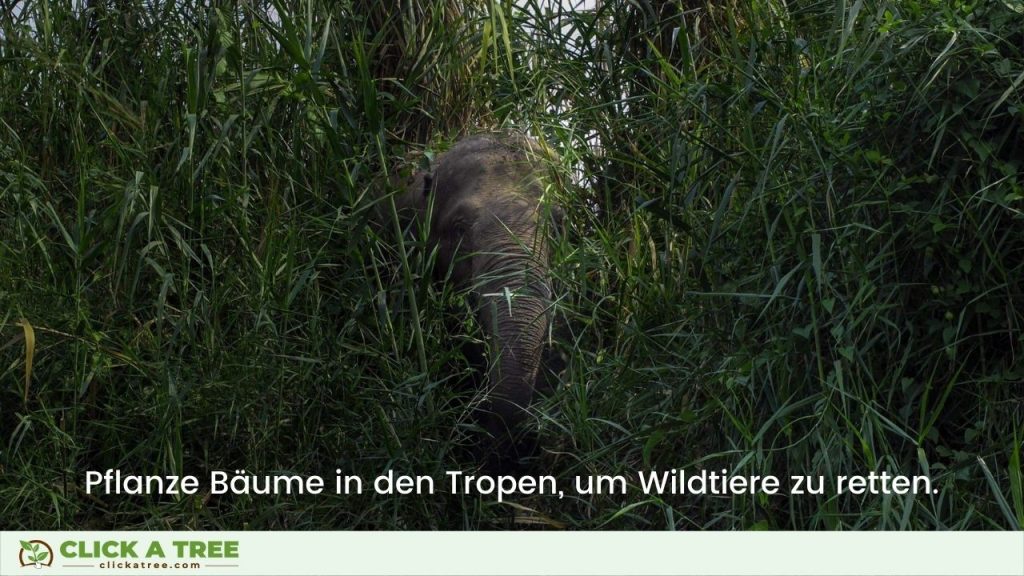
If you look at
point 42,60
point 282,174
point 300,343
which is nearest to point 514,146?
point 282,174

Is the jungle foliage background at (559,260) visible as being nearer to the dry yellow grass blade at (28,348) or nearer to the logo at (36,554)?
the dry yellow grass blade at (28,348)

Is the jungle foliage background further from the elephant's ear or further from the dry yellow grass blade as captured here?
the elephant's ear

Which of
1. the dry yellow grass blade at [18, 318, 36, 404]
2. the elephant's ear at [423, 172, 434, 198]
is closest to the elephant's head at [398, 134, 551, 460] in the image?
the elephant's ear at [423, 172, 434, 198]

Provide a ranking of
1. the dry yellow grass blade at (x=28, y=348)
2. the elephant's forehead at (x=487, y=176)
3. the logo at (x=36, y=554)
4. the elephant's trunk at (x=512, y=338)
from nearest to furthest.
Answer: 1. the logo at (x=36, y=554)
2. the dry yellow grass blade at (x=28, y=348)
3. the elephant's trunk at (x=512, y=338)
4. the elephant's forehead at (x=487, y=176)

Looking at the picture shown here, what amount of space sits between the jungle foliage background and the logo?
44cm

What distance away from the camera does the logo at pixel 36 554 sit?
2.76 meters

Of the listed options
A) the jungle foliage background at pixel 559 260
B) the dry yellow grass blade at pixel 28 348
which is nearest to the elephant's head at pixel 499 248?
the jungle foliage background at pixel 559 260

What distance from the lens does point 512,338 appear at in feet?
12.2

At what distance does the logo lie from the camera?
2.76 meters

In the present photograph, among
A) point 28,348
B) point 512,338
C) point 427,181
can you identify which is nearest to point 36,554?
point 28,348

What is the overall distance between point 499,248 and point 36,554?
6.30ft

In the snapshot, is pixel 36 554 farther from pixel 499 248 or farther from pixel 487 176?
pixel 487 176

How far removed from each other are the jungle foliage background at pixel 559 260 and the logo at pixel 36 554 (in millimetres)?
444

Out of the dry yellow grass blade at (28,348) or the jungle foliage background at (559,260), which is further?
the dry yellow grass blade at (28,348)
